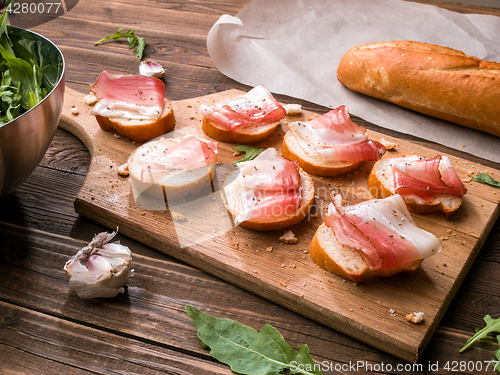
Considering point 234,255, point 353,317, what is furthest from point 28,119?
point 353,317

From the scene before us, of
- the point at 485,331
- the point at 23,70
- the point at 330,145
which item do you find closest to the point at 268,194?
the point at 330,145

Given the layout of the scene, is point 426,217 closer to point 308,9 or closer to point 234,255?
point 234,255

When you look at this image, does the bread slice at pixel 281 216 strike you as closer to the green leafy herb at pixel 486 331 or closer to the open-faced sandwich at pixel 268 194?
the open-faced sandwich at pixel 268 194

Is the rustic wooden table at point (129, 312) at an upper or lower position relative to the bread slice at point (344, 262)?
lower

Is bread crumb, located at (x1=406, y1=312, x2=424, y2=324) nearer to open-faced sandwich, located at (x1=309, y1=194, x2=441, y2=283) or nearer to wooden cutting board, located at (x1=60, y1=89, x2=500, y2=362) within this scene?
wooden cutting board, located at (x1=60, y1=89, x2=500, y2=362)

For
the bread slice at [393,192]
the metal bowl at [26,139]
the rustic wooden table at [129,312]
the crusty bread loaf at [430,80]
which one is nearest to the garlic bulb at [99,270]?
the rustic wooden table at [129,312]

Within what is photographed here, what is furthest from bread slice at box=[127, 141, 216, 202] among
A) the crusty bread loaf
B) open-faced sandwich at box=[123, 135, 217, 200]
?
the crusty bread loaf
